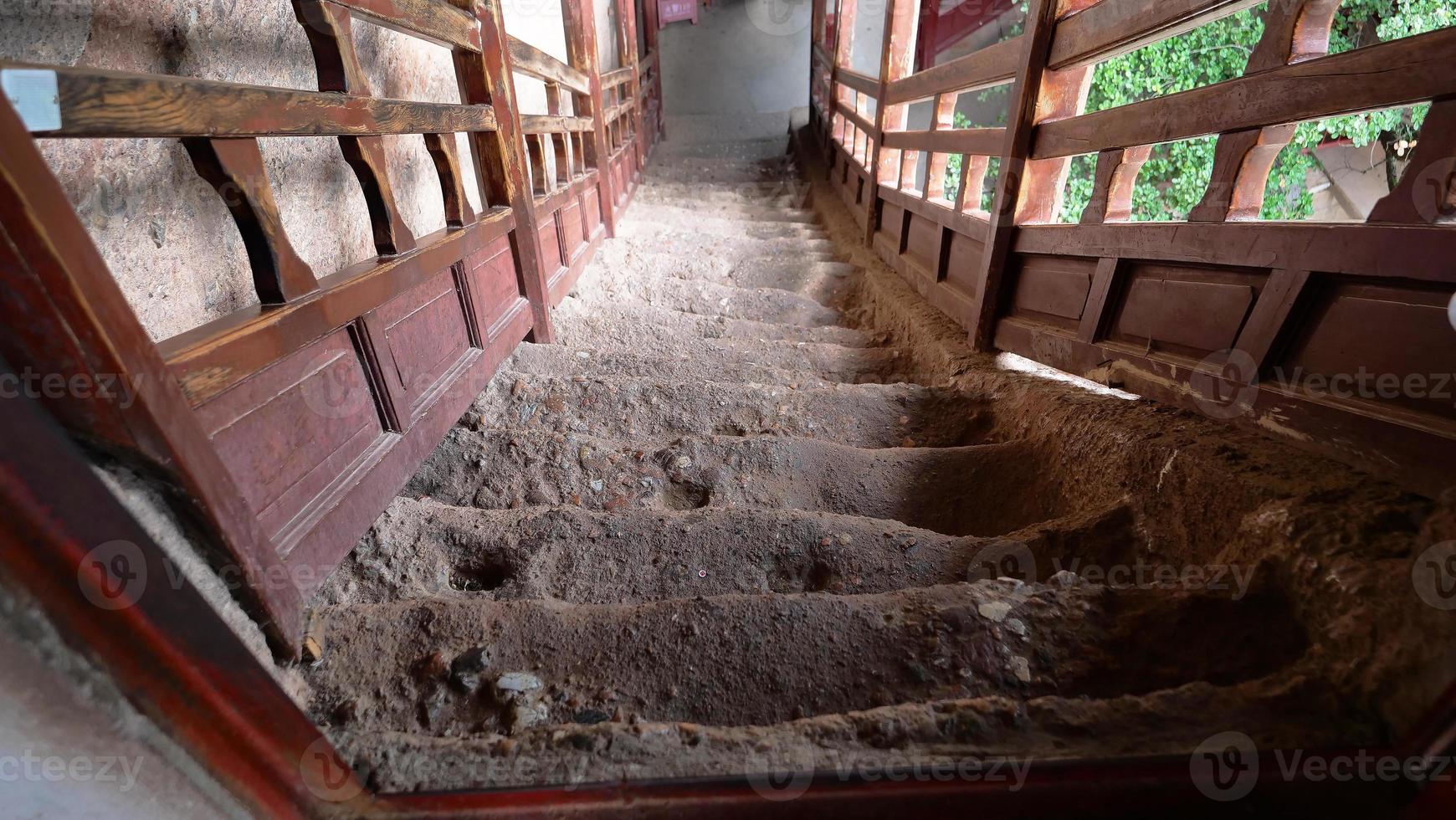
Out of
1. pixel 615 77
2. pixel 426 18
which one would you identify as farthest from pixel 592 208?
pixel 426 18

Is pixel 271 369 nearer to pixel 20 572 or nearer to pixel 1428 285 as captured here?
pixel 20 572

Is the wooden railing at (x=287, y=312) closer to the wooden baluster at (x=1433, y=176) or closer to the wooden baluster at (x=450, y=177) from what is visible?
the wooden baluster at (x=450, y=177)

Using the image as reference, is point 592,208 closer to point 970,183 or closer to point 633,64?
point 970,183

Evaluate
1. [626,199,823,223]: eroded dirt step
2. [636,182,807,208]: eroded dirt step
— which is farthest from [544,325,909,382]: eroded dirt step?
[636,182,807,208]: eroded dirt step

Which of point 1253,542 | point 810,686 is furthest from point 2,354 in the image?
point 1253,542
